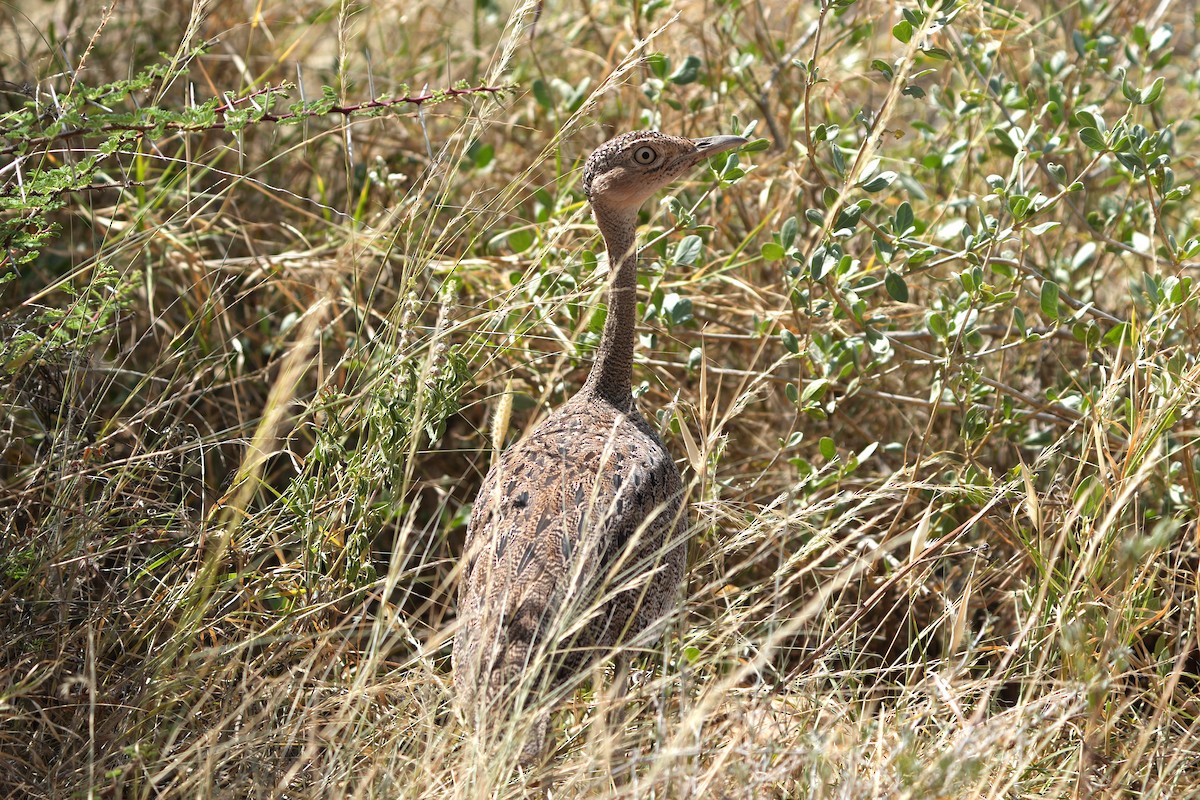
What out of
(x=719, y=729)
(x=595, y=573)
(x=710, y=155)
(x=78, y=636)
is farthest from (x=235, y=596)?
(x=710, y=155)

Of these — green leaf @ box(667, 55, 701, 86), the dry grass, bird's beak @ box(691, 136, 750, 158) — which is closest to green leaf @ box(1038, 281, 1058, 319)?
the dry grass

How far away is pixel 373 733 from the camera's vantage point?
2605 mm

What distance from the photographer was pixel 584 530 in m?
2.46

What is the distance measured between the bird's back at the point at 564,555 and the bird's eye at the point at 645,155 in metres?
0.69

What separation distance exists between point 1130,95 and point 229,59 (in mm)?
3486

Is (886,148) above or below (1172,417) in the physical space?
above

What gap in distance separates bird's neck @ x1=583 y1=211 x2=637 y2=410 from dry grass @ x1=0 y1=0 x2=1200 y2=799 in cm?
8

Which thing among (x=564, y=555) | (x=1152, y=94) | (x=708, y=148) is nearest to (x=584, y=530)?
(x=564, y=555)

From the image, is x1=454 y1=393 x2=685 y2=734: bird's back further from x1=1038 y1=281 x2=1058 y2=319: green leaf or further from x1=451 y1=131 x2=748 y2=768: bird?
x1=1038 y1=281 x2=1058 y2=319: green leaf

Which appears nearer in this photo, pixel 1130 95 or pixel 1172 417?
pixel 1172 417

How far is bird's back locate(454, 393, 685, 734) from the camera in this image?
2.48m

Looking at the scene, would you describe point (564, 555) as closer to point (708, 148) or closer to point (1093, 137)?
point (708, 148)

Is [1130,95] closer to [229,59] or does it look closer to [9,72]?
[229,59]

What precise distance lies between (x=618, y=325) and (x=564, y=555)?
0.79 metres
